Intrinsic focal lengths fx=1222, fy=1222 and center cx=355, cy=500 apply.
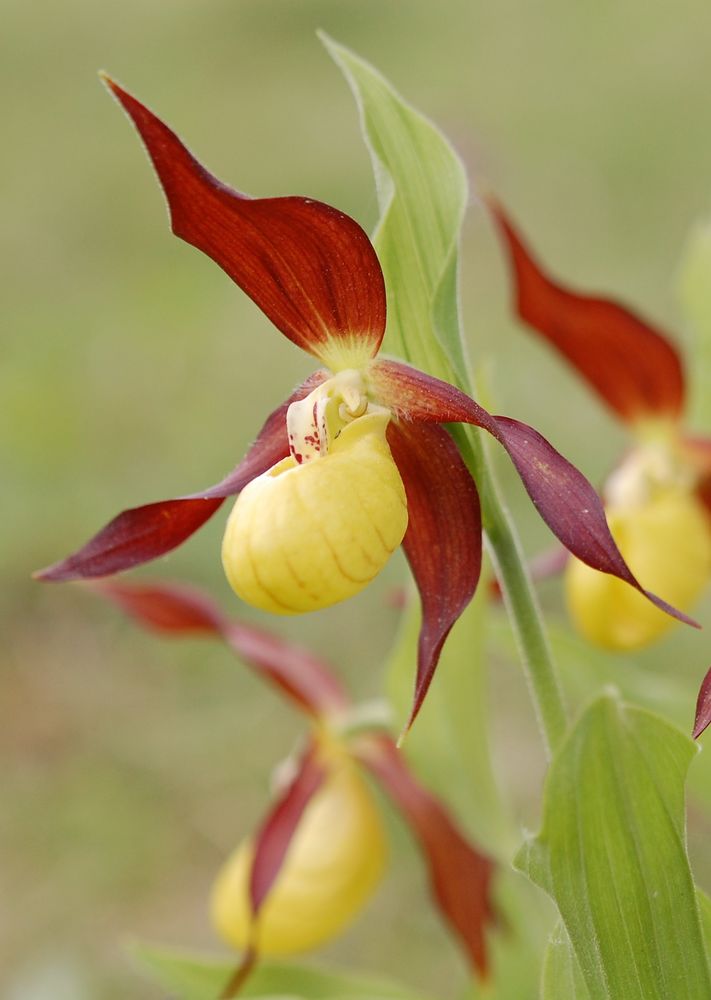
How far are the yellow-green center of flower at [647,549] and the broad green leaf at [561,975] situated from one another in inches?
14.6

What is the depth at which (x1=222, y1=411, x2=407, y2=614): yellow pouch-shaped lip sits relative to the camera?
650mm

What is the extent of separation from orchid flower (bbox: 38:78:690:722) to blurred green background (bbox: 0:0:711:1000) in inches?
23.1

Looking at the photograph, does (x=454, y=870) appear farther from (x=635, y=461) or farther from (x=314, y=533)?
(x=314, y=533)

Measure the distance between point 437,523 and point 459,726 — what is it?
342 millimetres

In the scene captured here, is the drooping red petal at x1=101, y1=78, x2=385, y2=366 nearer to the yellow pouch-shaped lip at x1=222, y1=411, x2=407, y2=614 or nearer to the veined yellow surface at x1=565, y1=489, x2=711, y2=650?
the yellow pouch-shaped lip at x1=222, y1=411, x2=407, y2=614

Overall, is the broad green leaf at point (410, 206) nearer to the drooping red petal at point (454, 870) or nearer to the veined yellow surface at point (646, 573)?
the veined yellow surface at point (646, 573)

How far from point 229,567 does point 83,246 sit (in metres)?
3.21

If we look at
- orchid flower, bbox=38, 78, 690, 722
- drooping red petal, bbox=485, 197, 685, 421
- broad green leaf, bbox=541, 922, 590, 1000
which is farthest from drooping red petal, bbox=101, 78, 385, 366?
broad green leaf, bbox=541, 922, 590, 1000

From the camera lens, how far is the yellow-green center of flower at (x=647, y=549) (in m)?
1.03

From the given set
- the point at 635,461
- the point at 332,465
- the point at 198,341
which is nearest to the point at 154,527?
the point at 332,465

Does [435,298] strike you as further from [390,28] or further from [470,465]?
[390,28]

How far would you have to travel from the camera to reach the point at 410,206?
72 centimetres

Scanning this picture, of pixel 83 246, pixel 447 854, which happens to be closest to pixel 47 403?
pixel 83 246

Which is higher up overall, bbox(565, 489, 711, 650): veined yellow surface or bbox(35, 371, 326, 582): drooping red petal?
bbox(35, 371, 326, 582): drooping red petal
